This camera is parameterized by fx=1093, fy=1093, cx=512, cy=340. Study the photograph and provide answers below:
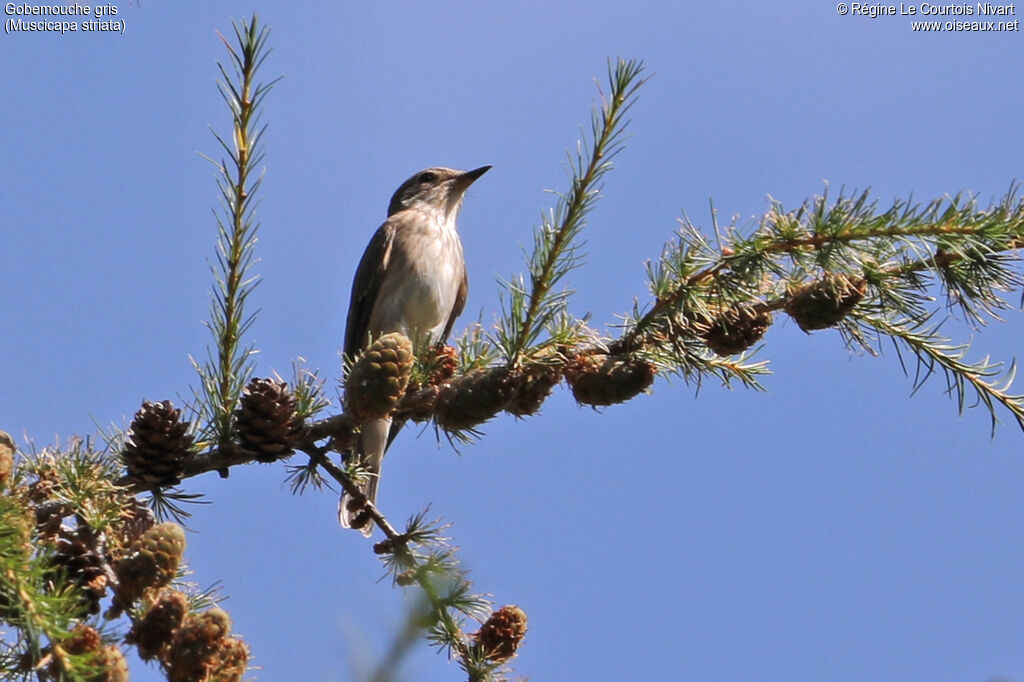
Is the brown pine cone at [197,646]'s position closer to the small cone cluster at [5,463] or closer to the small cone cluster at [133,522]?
the small cone cluster at [133,522]

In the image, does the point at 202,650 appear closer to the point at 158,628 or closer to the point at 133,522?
the point at 158,628

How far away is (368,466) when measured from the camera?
3879 mm

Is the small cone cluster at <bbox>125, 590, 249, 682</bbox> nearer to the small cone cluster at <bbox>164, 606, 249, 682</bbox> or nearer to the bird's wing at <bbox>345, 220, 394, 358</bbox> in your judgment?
the small cone cluster at <bbox>164, 606, 249, 682</bbox>

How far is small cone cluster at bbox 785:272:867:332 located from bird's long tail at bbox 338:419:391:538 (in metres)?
1.56

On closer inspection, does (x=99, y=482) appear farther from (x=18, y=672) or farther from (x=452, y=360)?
(x=452, y=360)

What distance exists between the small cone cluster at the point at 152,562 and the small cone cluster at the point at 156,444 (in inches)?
26.2

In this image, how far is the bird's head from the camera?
27.5 feet

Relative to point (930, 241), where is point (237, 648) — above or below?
below

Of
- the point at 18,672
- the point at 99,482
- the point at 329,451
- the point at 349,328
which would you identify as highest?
the point at 349,328

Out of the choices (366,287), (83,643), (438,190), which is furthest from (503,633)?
(438,190)

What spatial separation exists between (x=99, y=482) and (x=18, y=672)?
0.60 m

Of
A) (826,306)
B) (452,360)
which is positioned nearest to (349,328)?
(452,360)

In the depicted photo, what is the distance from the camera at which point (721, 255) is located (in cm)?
303

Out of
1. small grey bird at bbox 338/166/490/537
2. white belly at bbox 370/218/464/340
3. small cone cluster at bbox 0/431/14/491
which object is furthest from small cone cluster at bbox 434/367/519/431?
white belly at bbox 370/218/464/340
